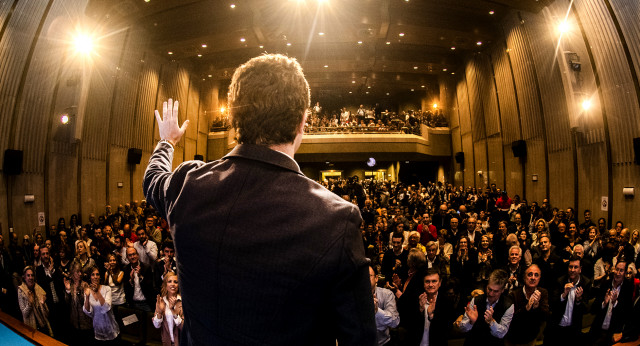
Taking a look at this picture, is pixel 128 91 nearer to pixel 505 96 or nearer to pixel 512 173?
pixel 505 96

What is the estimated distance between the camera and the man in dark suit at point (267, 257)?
747 millimetres

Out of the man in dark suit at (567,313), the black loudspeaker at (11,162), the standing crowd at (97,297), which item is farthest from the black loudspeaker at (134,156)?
the man in dark suit at (567,313)

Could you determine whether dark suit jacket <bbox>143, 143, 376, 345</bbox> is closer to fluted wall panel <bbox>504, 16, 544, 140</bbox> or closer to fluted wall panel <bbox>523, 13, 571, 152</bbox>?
fluted wall panel <bbox>523, 13, 571, 152</bbox>

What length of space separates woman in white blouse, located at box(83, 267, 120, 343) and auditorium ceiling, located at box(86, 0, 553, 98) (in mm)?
10075

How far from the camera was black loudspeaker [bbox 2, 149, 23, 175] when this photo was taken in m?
9.36

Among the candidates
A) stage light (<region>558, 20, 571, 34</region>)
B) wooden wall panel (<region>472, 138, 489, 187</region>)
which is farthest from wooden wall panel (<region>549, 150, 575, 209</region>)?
wooden wall panel (<region>472, 138, 489, 187</region>)

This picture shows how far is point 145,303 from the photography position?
17.0 feet

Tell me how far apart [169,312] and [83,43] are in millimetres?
10245

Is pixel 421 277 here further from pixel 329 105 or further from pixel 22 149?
pixel 329 105

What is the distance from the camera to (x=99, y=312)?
15.1ft

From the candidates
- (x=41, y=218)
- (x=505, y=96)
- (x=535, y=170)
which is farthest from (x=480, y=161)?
(x=41, y=218)

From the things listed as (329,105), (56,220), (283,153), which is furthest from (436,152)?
(283,153)

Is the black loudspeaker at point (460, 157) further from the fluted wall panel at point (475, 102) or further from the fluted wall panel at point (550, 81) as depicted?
the fluted wall panel at point (550, 81)

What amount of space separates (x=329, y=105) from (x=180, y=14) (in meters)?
15.0
